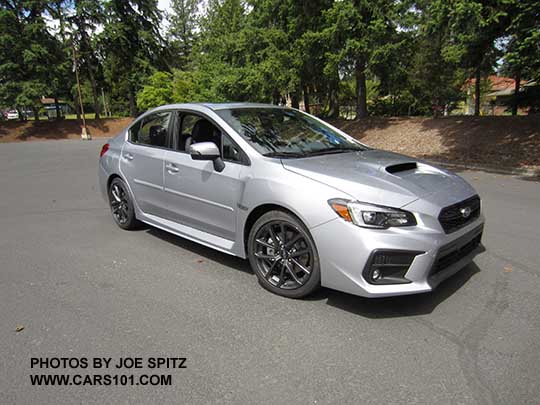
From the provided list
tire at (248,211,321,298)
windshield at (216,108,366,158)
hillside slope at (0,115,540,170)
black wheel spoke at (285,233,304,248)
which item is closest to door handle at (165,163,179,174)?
windshield at (216,108,366,158)

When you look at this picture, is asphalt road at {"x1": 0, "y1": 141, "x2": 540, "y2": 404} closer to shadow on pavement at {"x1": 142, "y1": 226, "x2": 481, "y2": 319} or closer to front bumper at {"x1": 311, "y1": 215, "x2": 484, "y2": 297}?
shadow on pavement at {"x1": 142, "y1": 226, "x2": 481, "y2": 319}

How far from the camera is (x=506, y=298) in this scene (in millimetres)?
3283

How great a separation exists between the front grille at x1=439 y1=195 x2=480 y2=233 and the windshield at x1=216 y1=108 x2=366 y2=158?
4.27ft

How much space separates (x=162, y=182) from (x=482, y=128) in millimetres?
13241

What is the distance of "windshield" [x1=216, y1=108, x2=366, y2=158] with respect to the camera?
3742mm

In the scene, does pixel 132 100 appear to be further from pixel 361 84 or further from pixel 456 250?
pixel 456 250

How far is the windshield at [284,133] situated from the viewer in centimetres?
374

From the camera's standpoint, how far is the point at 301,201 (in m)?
3.07

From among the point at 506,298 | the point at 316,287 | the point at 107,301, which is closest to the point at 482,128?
the point at 506,298

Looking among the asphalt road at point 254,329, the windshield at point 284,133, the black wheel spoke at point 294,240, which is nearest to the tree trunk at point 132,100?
the asphalt road at point 254,329

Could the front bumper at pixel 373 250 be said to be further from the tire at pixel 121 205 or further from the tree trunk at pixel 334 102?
the tree trunk at pixel 334 102

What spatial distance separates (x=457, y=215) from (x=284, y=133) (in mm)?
Result: 1836

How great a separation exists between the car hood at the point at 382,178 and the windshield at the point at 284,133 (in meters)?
0.27

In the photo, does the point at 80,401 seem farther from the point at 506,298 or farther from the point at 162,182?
the point at 506,298
